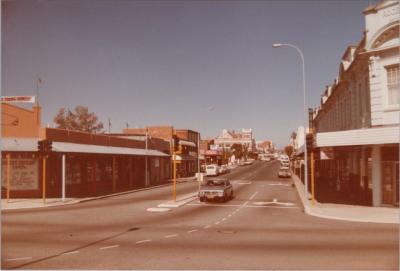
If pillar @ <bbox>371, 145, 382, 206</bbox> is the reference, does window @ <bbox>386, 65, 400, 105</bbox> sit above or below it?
above

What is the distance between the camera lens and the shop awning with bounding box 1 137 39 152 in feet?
106

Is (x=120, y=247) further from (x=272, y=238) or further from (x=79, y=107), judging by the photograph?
(x=79, y=107)

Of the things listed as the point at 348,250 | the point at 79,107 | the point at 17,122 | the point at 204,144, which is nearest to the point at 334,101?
A: the point at 17,122

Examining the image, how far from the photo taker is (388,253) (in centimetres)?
1279

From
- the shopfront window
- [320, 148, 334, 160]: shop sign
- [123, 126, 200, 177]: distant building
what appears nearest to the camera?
[320, 148, 334, 160]: shop sign

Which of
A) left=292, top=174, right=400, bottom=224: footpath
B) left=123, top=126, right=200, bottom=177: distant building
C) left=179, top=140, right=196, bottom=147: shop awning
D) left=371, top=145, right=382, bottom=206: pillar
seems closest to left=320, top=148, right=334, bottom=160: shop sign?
left=371, top=145, right=382, bottom=206: pillar

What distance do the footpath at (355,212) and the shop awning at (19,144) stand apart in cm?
2084

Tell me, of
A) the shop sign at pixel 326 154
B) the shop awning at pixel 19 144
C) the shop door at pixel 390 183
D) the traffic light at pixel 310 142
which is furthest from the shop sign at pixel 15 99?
the shop door at pixel 390 183

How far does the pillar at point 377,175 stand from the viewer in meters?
25.5

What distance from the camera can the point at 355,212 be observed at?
23.0 meters

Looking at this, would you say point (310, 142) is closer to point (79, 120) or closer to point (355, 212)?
point (355, 212)

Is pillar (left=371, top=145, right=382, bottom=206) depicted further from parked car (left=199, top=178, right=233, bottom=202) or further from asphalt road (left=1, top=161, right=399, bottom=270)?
parked car (left=199, top=178, right=233, bottom=202)

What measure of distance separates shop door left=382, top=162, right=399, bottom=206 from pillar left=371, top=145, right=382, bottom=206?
10.5 inches

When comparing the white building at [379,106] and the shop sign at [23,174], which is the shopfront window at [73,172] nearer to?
the shop sign at [23,174]
